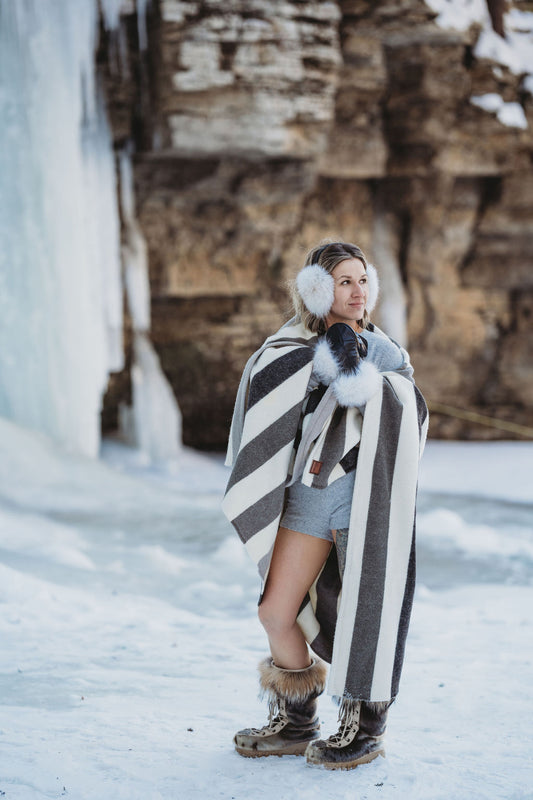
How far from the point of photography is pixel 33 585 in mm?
3383

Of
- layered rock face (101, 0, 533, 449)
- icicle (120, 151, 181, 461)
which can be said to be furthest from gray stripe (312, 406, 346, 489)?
icicle (120, 151, 181, 461)

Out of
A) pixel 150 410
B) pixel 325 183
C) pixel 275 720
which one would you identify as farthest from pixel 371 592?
pixel 325 183

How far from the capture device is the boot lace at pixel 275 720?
6.41ft

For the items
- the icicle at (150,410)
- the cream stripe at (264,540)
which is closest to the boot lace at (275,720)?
the cream stripe at (264,540)

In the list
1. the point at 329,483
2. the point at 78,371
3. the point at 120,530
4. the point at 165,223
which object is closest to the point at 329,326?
the point at 329,483

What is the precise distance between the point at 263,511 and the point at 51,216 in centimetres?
502

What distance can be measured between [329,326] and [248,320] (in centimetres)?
684

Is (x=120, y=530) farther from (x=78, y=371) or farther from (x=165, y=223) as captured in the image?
(x=165, y=223)

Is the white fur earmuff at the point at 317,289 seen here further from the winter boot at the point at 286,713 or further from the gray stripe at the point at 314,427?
the winter boot at the point at 286,713

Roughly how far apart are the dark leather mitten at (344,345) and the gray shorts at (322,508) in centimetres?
24

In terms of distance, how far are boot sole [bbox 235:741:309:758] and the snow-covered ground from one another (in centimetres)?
2

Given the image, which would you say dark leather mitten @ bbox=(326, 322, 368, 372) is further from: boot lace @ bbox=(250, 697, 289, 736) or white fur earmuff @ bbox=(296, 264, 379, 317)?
boot lace @ bbox=(250, 697, 289, 736)

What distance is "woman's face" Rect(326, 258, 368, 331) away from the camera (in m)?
1.94

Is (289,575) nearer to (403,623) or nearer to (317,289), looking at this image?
(403,623)
